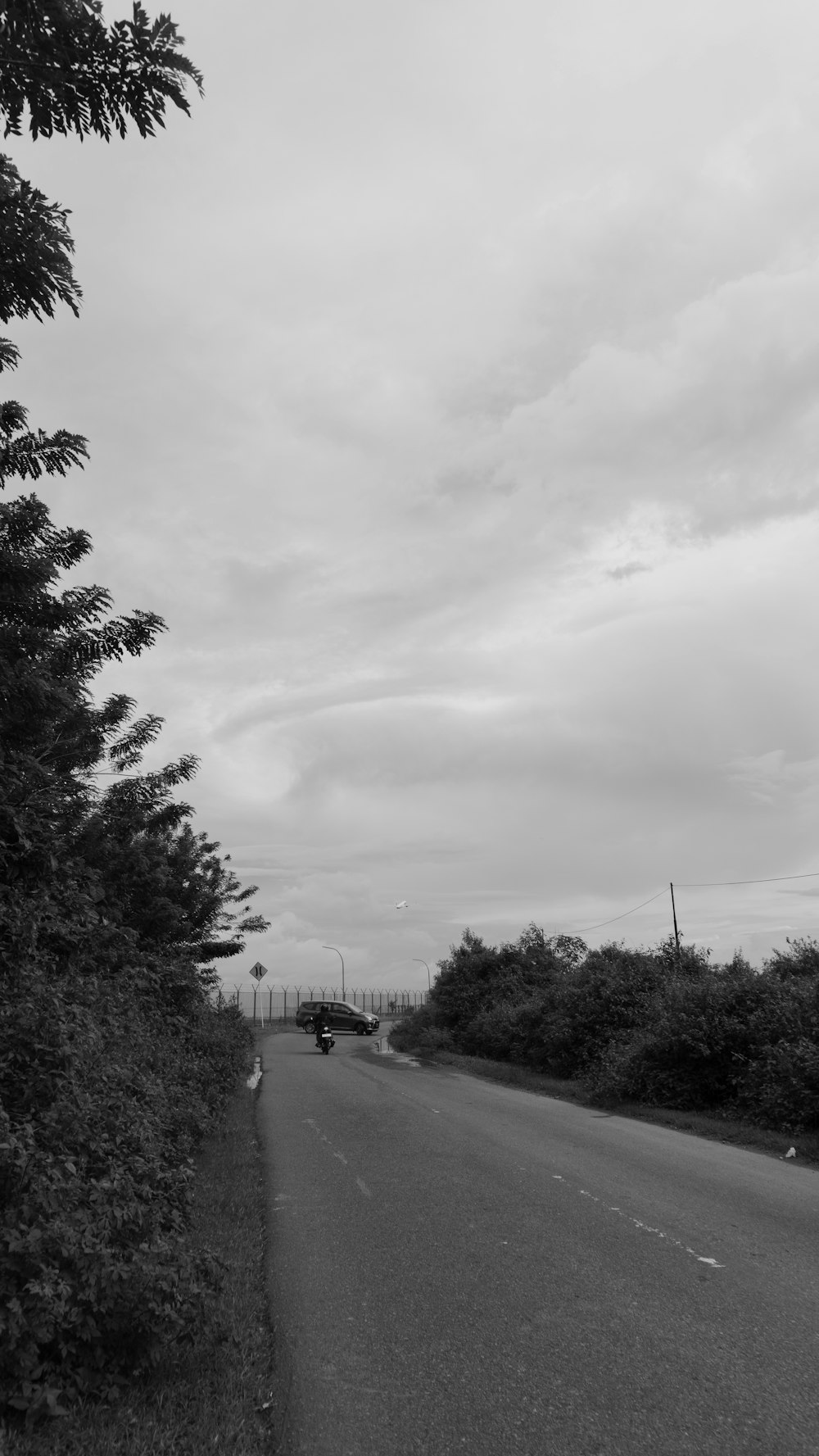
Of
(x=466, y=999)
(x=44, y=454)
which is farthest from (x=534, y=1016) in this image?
(x=44, y=454)

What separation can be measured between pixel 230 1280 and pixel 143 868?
32.5 feet

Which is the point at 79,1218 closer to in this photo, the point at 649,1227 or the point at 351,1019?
the point at 649,1227

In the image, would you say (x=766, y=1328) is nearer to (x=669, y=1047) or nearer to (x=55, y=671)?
(x=55, y=671)

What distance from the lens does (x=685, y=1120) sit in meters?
14.6

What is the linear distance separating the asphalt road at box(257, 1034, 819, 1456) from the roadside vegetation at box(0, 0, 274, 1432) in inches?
24.5

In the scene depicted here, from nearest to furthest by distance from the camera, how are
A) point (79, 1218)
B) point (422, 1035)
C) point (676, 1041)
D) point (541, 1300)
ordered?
point (79, 1218)
point (541, 1300)
point (676, 1041)
point (422, 1035)

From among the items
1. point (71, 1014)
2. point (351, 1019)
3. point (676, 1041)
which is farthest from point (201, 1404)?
point (351, 1019)

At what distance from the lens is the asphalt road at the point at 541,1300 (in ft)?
13.3

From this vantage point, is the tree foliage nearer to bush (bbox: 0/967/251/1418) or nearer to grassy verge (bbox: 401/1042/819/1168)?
bush (bbox: 0/967/251/1418)

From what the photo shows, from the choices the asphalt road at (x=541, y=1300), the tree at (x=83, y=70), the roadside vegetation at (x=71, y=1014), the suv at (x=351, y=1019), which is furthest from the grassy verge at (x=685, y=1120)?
the suv at (x=351, y=1019)

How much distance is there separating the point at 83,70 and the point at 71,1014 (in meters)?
6.29

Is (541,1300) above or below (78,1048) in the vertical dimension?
below

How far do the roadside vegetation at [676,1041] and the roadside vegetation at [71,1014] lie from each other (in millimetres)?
7994

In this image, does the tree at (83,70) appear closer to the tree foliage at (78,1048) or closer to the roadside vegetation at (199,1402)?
the tree foliage at (78,1048)
